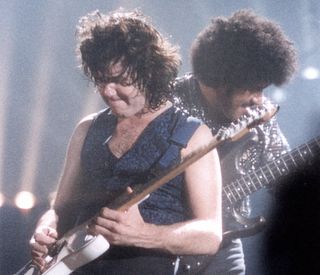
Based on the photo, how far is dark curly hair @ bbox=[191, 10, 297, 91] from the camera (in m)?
2.62

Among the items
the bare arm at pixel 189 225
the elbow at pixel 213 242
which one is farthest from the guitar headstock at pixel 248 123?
the elbow at pixel 213 242

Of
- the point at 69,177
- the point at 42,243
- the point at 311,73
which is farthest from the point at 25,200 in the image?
the point at 311,73

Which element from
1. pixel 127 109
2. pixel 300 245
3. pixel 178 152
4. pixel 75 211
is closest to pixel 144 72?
pixel 127 109

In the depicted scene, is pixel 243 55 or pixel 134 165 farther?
pixel 243 55

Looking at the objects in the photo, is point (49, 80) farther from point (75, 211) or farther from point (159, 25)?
point (75, 211)

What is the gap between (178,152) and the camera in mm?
1685

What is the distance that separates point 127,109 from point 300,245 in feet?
6.55

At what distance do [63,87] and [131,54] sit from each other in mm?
1829

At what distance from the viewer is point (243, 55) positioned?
9.21 ft

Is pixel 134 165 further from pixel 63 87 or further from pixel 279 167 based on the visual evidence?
pixel 63 87

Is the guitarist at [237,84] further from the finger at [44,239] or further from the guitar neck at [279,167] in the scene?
the finger at [44,239]

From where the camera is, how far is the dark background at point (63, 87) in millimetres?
3318

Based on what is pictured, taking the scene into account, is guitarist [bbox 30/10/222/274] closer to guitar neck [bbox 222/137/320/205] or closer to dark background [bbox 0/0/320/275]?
guitar neck [bbox 222/137/320/205]

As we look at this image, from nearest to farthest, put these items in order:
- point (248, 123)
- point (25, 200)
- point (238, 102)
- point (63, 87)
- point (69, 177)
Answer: point (248, 123)
point (69, 177)
point (238, 102)
point (25, 200)
point (63, 87)
